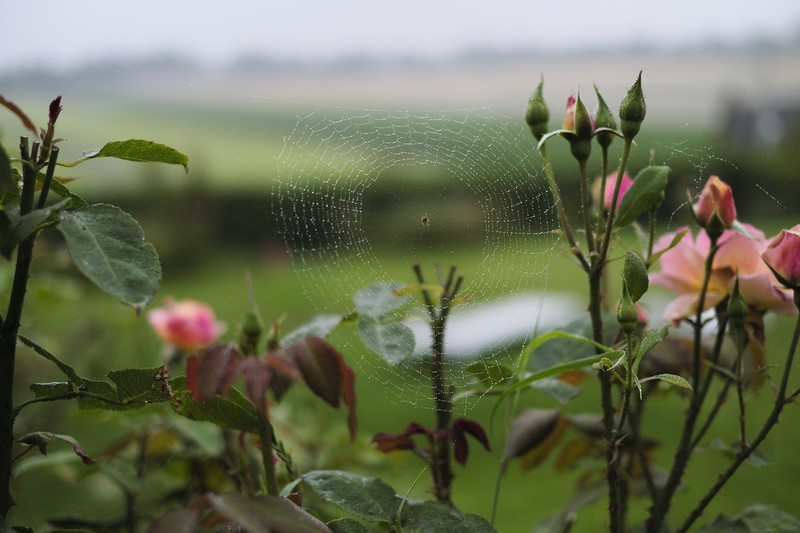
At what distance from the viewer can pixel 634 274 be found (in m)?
0.30

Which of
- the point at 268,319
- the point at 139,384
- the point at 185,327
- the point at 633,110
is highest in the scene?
the point at 633,110

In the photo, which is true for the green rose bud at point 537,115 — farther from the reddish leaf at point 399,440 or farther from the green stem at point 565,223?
the reddish leaf at point 399,440

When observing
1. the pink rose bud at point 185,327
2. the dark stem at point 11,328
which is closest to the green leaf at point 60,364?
the dark stem at point 11,328

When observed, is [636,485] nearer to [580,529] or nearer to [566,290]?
[580,529]

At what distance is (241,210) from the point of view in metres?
3.38

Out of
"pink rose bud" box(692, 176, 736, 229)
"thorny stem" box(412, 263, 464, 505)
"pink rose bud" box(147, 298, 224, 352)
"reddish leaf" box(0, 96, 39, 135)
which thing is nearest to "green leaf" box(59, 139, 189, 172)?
"reddish leaf" box(0, 96, 39, 135)

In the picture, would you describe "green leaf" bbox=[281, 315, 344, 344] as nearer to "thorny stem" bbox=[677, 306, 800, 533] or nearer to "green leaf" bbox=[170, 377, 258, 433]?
"green leaf" bbox=[170, 377, 258, 433]

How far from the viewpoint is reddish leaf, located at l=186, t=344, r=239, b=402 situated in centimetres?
25

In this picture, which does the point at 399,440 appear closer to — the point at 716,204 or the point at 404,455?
the point at 716,204

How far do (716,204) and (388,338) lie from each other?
16 centimetres

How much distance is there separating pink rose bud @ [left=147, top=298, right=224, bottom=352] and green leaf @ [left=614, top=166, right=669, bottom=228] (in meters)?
0.47

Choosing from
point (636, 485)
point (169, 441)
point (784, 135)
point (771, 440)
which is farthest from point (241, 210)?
point (636, 485)

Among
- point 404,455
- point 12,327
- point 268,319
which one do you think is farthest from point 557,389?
point 268,319

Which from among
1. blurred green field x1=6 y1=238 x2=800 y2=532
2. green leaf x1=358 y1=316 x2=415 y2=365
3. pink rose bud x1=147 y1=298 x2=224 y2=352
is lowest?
blurred green field x1=6 y1=238 x2=800 y2=532
